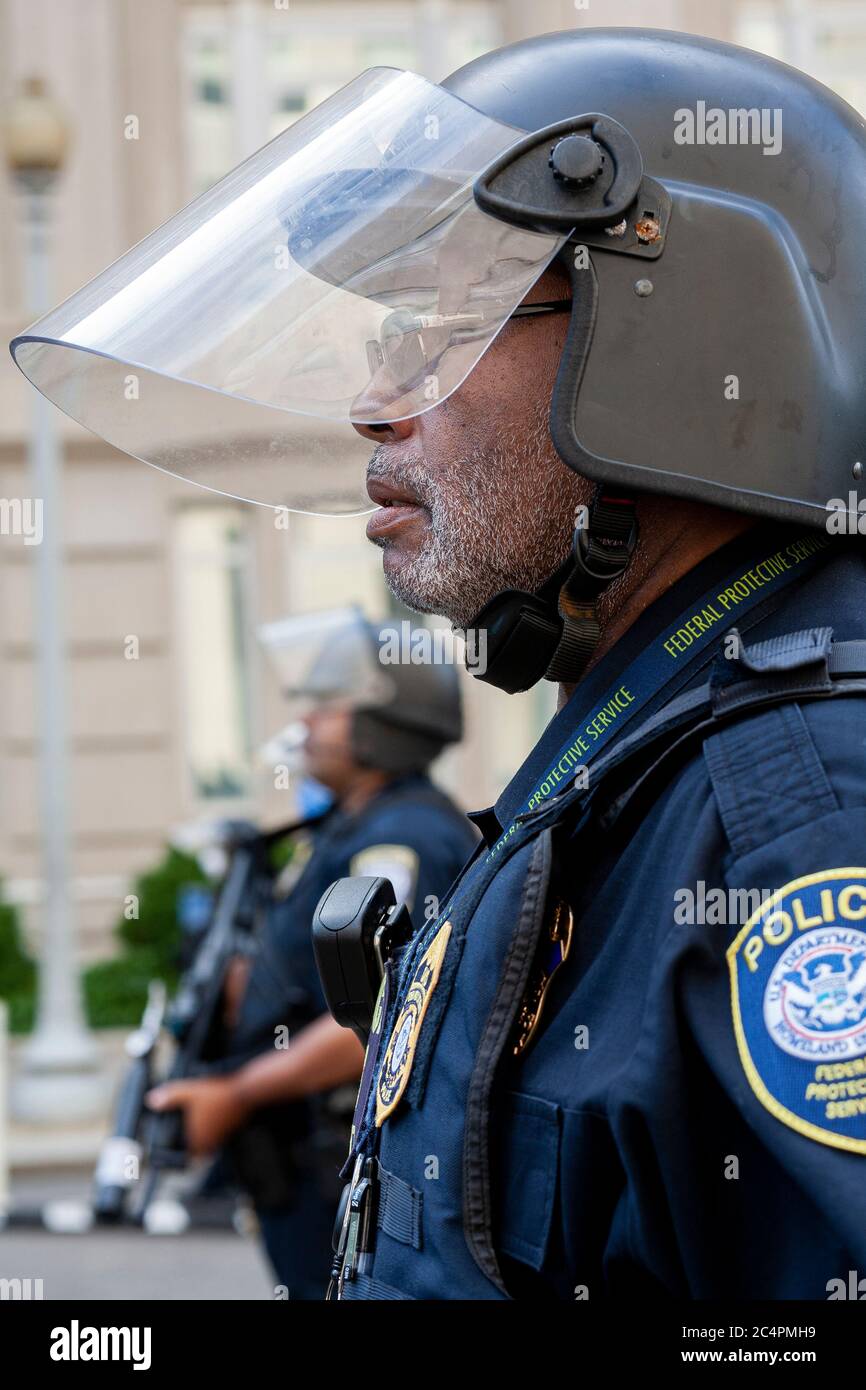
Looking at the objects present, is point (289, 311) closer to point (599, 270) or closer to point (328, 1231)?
point (599, 270)

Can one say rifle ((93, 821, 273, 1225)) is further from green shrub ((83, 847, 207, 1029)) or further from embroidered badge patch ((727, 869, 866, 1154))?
green shrub ((83, 847, 207, 1029))

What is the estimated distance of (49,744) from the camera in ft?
30.0

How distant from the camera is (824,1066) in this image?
1.16 metres

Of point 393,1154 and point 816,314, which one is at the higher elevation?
point 816,314

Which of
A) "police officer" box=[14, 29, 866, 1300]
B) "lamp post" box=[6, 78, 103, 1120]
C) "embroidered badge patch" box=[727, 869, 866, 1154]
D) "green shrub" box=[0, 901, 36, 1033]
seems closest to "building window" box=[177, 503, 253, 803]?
"green shrub" box=[0, 901, 36, 1033]

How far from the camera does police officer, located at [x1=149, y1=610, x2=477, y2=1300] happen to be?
439 cm

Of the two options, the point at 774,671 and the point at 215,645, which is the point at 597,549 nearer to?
the point at 774,671

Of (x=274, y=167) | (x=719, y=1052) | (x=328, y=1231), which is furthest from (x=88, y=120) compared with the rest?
(x=719, y=1052)

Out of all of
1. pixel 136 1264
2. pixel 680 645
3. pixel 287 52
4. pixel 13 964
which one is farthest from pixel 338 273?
pixel 287 52

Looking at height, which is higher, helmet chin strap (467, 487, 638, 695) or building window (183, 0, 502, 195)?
building window (183, 0, 502, 195)

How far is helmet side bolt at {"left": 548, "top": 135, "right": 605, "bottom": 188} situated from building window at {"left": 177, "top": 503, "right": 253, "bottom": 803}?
10449 mm

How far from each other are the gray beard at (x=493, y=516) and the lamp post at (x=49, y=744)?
743cm

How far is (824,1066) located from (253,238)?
96 centimetres

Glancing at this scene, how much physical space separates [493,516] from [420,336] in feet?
0.59
